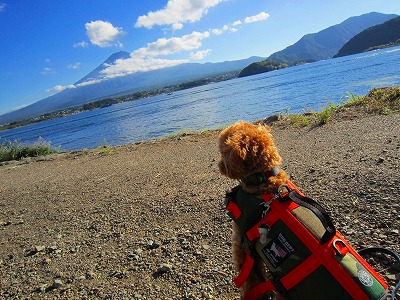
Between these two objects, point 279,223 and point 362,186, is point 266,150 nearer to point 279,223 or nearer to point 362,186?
point 279,223

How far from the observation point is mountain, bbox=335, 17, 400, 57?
3332 inches

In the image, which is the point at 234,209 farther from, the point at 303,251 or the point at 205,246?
the point at 205,246

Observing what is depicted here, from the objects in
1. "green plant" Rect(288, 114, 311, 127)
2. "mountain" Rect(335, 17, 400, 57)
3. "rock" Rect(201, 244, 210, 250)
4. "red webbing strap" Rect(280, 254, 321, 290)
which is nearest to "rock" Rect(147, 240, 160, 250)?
"rock" Rect(201, 244, 210, 250)

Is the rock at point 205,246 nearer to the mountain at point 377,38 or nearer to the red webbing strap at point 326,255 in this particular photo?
the red webbing strap at point 326,255

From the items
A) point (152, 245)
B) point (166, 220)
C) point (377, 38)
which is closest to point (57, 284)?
point (152, 245)

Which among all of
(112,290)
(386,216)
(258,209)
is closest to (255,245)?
(258,209)

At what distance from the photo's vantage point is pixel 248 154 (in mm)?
2084

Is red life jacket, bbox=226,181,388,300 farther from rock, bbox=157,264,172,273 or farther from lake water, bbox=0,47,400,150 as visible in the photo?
lake water, bbox=0,47,400,150

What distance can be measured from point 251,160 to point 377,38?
360 ft

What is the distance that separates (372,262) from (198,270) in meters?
1.64

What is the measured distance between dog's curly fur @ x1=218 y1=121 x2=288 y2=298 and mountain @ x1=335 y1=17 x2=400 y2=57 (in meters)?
96.5

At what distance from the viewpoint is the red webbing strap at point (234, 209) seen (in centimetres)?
206

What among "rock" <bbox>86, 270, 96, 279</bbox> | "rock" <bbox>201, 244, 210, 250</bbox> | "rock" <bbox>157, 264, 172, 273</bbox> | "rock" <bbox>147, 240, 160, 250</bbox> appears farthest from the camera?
"rock" <bbox>147, 240, 160, 250</bbox>

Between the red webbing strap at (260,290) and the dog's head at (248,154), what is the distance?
0.77m
